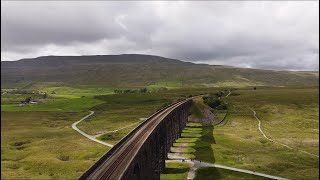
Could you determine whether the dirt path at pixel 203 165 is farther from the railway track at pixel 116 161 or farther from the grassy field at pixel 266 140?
the railway track at pixel 116 161

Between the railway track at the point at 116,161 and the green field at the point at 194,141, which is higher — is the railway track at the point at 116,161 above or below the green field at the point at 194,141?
above

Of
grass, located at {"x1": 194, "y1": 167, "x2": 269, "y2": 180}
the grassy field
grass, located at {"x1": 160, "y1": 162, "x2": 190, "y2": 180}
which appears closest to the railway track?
grass, located at {"x1": 160, "y1": 162, "x2": 190, "y2": 180}

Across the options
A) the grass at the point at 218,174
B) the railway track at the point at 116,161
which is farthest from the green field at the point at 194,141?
the railway track at the point at 116,161

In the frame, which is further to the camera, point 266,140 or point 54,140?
point 266,140

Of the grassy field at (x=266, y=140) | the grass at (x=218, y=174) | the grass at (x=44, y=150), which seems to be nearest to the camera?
the grass at (x=218, y=174)

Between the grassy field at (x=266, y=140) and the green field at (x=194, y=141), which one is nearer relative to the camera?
the green field at (x=194, y=141)

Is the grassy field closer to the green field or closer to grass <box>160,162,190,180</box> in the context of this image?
the green field

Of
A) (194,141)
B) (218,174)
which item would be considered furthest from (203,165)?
(194,141)

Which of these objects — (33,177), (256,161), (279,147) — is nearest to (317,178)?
(256,161)

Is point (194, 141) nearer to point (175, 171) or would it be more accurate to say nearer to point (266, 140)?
point (266, 140)
